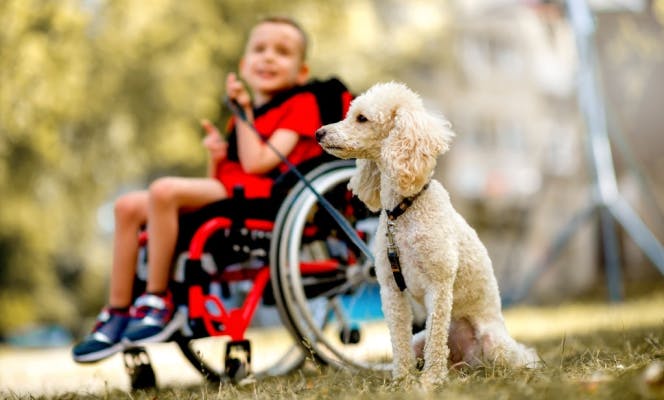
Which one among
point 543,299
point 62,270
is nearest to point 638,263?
point 543,299

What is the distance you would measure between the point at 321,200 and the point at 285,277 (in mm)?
300

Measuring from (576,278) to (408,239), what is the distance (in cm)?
1066

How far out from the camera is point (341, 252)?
330 cm

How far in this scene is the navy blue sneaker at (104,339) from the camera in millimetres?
2854

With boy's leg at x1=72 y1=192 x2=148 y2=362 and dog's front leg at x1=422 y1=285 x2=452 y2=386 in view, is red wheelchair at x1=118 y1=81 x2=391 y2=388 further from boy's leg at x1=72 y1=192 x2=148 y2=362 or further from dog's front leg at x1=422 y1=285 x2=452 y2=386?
dog's front leg at x1=422 y1=285 x2=452 y2=386

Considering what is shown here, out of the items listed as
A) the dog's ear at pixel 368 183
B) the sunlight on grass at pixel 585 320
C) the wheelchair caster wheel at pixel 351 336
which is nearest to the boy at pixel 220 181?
the wheelchair caster wheel at pixel 351 336

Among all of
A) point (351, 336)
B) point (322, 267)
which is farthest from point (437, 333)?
point (322, 267)

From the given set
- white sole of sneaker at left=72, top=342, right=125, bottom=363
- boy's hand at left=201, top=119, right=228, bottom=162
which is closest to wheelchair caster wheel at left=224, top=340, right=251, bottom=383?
white sole of sneaker at left=72, top=342, right=125, bottom=363

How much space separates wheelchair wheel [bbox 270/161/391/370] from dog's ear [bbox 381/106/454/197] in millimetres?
742

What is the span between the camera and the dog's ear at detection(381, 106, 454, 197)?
7.02 feet

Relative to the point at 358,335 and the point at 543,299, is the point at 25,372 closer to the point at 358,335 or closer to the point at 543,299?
the point at 358,335

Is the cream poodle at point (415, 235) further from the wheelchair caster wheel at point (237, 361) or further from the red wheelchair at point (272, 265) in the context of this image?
the wheelchair caster wheel at point (237, 361)

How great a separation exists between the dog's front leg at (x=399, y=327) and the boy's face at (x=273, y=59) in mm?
1460

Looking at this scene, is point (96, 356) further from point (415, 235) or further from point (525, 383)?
point (525, 383)
